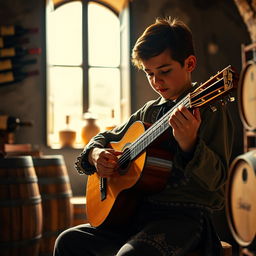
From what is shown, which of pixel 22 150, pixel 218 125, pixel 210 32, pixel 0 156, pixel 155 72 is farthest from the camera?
pixel 210 32

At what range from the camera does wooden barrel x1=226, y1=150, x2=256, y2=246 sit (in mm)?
3566

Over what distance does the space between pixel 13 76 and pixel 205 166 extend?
332 centimetres

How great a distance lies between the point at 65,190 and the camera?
314 centimetres

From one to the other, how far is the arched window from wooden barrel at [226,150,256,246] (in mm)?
1626

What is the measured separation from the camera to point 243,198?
370 cm

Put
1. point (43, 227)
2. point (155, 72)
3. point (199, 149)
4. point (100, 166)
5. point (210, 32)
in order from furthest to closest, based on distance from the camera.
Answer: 1. point (210, 32)
2. point (43, 227)
3. point (100, 166)
4. point (155, 72)
5. point (199, 149)

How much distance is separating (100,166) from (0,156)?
1.10 metres

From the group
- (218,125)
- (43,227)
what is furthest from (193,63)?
(43,227)

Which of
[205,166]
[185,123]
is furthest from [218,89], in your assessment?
[205,166]

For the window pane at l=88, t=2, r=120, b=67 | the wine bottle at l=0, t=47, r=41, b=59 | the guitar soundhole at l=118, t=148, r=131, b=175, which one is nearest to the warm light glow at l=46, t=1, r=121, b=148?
the window pane at l=88, t=2, r=120, b=67

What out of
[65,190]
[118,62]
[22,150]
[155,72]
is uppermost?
[118,62]

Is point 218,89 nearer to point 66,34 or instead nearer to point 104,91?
point 104,91

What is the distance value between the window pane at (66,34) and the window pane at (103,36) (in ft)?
0.45

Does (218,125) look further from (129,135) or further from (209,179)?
(129,135)
